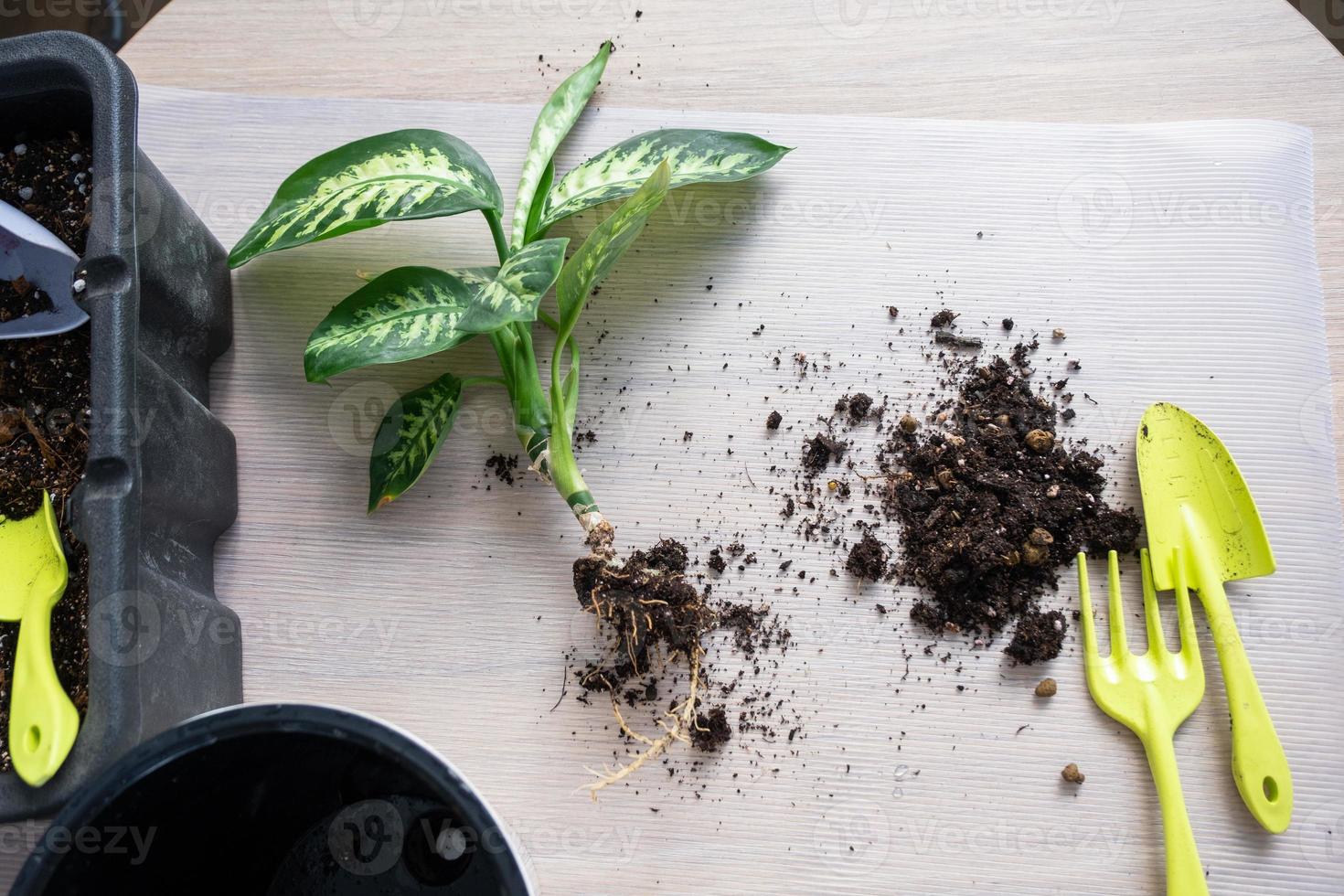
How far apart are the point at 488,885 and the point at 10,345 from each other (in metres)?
0.79

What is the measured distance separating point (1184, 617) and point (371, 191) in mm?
1033

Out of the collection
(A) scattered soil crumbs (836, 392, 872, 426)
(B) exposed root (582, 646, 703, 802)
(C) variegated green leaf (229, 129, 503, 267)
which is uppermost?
(C) variegated green leaf (229, 129, 503, 267)

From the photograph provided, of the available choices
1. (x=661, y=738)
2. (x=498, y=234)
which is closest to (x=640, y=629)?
(x=661, y=738)

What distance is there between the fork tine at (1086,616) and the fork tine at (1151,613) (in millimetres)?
59

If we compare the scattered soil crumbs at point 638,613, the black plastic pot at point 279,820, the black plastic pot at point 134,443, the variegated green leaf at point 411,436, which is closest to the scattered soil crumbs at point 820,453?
the scattered soil crumbs at point 638,613

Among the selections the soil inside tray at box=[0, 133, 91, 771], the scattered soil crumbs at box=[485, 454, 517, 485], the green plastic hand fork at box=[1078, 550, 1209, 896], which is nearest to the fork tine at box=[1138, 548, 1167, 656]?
the green plastic hand fork at box=[1078, 550, 1209, 896]

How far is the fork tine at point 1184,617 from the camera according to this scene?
1021 mm

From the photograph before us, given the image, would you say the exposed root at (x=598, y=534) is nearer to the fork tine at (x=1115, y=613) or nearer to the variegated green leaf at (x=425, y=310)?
the variegated green leaf at (x=425, y=310)

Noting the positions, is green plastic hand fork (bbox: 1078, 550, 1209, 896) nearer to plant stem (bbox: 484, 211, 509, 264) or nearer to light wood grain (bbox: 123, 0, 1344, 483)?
light wood grain (bbox: 123, 0, 1344, 483)

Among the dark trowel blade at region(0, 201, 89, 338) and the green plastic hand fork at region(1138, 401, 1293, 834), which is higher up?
the dark trowel blade at region(0, 201, 89, 338)

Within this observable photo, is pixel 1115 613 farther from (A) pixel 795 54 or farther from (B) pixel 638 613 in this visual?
(A) pixel 795 54

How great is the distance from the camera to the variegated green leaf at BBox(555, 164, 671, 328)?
0.93 meters

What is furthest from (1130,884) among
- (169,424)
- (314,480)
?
(169,424)

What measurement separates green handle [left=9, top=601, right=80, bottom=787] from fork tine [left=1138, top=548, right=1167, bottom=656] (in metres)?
1.14
